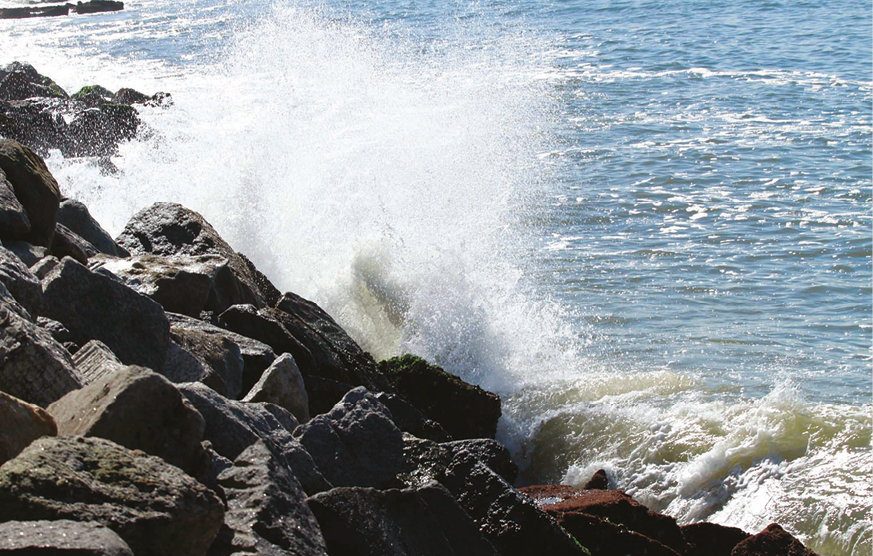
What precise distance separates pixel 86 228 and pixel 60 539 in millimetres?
5103

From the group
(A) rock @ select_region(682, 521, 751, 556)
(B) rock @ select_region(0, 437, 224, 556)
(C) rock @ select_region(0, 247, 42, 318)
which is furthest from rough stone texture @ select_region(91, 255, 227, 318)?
(A) rock @ select_region(682, 521, 751, 556)

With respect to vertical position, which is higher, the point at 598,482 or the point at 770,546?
the point at 770,546

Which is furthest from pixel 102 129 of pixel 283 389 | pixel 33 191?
pixel 283 389

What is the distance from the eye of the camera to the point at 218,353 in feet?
15.8

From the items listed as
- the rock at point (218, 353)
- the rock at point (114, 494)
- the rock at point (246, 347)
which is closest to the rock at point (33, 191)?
the rock at point (246, 347)

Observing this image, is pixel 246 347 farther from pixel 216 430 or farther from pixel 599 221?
pixel 599 221

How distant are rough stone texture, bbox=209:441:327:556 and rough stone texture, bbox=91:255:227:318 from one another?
270 cm

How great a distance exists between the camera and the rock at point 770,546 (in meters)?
5.17

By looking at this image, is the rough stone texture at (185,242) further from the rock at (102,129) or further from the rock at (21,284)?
the rock at (102,129)

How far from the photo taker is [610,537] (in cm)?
492

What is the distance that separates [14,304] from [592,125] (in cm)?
1454

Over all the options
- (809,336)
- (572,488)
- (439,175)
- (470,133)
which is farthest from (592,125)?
(572,488)

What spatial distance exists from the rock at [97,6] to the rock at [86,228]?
3837cm

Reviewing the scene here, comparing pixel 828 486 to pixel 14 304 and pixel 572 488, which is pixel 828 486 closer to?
pixel 572 488
